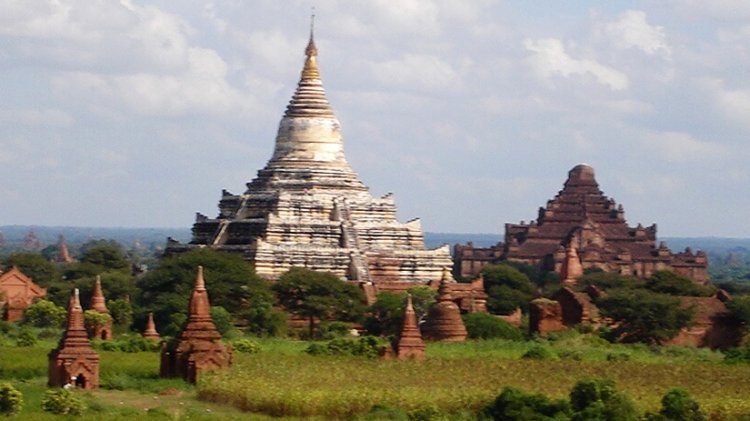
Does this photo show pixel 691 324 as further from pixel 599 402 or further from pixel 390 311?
pixel 599 402

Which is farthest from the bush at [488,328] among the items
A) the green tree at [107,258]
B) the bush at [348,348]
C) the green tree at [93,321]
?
the green tree at [107,258]

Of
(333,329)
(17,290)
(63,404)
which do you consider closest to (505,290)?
(333,329)

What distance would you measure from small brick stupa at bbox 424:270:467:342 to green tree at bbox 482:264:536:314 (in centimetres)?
1516

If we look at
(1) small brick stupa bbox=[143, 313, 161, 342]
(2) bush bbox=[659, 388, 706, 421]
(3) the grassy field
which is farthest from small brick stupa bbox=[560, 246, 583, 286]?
(2) bush bbox=[659, 388, 706, 421]

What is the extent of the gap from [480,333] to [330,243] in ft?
50.5

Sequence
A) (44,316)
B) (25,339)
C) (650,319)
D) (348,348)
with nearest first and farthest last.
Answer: (348,348), (25,339), (650,319), (44,316)

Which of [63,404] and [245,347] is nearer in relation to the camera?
[63,404]

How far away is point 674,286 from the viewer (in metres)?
69.6

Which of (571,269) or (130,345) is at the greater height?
(571,269)

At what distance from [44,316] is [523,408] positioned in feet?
92.6

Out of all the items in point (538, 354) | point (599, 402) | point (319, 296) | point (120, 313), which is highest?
point (319, 296)

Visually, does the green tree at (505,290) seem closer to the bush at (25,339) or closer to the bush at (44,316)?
the bush at (44,316)

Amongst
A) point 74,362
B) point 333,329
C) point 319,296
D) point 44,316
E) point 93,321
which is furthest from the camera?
point 319,296

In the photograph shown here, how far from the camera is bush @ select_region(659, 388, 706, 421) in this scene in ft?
116
